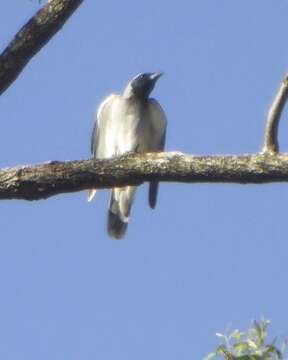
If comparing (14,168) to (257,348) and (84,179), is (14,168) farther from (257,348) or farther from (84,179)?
(257,348)

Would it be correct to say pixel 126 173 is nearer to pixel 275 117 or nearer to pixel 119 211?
pixel 275 117

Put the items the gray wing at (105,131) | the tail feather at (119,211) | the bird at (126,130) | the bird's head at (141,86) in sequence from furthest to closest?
the bird's head at (141,86)
the gray wing at (105,131)
the bird at (126,130)
the tail feather at (119,211)

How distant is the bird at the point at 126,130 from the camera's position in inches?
409

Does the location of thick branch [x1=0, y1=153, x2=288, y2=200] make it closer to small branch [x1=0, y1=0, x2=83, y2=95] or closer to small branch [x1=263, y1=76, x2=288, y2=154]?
small branch [x1=263, y1=76, x2=288, y2=154]

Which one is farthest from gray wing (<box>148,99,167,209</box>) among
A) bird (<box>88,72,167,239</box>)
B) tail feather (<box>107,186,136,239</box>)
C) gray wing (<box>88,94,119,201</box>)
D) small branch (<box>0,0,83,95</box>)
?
small branch (<box>0,0,83,95</box>)

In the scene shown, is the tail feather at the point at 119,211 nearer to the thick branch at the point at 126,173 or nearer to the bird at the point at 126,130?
the bird at the point at 126,130

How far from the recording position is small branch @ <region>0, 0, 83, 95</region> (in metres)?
4.74

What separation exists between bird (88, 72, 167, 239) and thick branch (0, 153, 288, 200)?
217 inches

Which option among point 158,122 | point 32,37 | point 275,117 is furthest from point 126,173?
point 158,122

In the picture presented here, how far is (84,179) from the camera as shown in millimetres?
4539

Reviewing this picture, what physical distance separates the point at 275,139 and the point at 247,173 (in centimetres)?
22

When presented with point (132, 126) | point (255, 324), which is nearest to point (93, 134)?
point (132, 126)

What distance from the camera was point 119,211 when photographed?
10367 millimetres

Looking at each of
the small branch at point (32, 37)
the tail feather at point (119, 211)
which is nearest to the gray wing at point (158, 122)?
the tail feather at point (119, 211)
